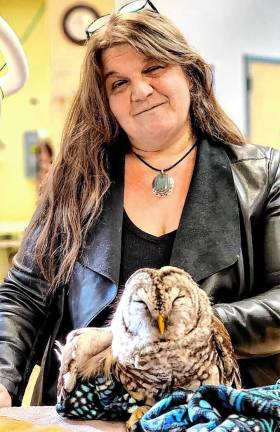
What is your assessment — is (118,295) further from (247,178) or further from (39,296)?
(247,178)

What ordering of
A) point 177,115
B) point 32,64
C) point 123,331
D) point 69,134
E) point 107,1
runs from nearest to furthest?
point 123,331 < point 177,115 < point 69,134 < point 107,1 < point 32,64

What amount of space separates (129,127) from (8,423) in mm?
577

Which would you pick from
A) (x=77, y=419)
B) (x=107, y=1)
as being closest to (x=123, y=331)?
(x=77, y=419)

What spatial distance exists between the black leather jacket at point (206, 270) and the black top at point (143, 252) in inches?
0.8

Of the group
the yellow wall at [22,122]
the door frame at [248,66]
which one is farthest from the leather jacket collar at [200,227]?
the yellow wall at [22,122]

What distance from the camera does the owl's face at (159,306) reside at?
82cm

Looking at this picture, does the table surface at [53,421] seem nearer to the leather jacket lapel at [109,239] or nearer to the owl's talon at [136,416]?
the owl's talon at [136,416]

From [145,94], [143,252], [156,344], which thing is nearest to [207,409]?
[156,344]

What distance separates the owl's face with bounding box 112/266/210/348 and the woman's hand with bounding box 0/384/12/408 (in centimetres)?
31

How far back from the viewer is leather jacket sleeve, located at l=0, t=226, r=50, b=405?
3.64 ft

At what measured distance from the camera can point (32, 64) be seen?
4.64 metres

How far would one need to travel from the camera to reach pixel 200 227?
112 cm

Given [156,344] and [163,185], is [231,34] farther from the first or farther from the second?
[156,344]

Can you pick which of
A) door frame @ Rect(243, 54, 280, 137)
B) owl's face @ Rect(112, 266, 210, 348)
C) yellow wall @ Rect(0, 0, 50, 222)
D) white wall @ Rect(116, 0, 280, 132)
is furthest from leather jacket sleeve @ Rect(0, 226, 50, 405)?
yellow wall @ Rect(0, 0, 50, 222)
